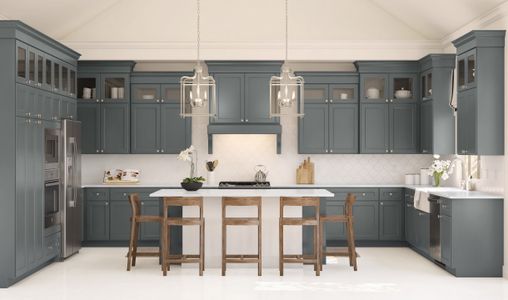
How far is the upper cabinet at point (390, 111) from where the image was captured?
33.7ft

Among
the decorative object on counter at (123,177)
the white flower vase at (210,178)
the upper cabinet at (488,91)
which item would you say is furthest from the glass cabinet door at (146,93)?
the upper cabinet at (488,91)

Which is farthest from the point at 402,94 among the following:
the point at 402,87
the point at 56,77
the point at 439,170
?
the point at 56,77

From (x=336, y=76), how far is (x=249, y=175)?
2.21 metres

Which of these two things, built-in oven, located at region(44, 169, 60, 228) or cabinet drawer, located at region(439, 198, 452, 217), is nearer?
cabinet drawer, located at region(439, 198, 452, 217)

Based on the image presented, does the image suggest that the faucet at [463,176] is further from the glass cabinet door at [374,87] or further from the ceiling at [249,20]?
the ceiling at [249,20]

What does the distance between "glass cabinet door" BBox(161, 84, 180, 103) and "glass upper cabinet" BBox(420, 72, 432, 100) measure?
397cm

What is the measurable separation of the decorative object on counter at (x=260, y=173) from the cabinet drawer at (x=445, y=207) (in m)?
3.29

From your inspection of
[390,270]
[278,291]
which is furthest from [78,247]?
[390,270]

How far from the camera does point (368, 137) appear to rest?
406 inches

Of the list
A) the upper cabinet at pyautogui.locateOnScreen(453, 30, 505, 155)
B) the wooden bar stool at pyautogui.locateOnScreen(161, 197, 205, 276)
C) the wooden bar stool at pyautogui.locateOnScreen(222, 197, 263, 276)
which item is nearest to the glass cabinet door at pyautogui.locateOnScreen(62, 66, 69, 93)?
the wooden bar stool at pyautogui.locateOnScreen(161, 197, 205, 276)

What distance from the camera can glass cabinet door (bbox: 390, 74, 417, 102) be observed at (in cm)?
1027

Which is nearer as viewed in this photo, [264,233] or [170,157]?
[264,233]

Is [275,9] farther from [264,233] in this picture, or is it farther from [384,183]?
[264,233]

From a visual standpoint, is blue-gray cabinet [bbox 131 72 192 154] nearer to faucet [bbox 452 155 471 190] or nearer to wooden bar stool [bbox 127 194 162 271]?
wooden bar stool [bbox 127 194 162 271]
